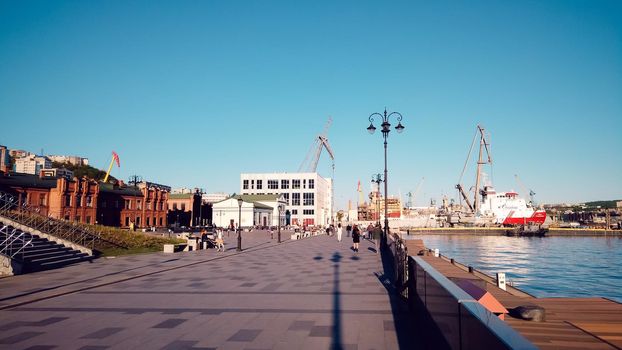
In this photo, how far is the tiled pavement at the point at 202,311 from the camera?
783 cm

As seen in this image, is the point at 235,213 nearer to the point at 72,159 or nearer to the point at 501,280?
the point at 501,280

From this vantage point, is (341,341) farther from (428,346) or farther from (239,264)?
(239,264)

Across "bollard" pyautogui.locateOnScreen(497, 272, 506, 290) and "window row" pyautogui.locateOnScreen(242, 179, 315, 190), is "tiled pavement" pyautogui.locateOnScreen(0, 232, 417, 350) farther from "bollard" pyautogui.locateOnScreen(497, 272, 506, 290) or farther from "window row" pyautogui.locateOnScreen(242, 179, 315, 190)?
"window row" pyautogui.locateOnScreen(242, 179, 315, 190)

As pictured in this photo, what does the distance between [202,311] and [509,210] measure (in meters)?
126

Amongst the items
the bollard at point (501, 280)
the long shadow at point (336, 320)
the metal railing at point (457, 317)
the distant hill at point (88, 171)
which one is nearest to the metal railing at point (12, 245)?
the long shadow at point (336, 320)

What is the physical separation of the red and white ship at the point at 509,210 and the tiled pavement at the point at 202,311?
113496 mm

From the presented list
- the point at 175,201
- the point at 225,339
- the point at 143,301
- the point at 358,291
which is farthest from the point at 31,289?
the point at 175,201

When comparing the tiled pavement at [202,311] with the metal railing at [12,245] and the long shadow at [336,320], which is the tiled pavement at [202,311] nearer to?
the long shadow at [336,320]

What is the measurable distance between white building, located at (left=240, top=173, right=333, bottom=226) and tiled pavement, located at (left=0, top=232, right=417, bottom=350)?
4069 inches

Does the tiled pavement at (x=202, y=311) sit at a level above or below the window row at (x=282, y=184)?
below

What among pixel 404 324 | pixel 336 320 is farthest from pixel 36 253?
pixel 404 324

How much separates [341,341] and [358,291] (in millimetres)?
5593

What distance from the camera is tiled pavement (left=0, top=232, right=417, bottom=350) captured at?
783cm

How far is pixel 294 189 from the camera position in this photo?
12288cm
